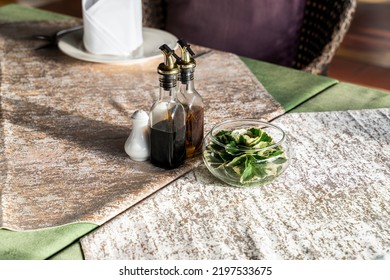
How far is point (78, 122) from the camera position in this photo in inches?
46.3

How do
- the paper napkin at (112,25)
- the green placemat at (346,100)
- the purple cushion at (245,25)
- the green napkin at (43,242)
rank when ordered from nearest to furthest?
the green napkin at (43,242) → the green placemat at (346,100) → the paper napkin at (112,25) → the purple cushion at (245,25)

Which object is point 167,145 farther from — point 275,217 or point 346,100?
point 346,100

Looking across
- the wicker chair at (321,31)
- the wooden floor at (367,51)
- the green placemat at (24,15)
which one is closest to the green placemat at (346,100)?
the wicker chair at (321,31)

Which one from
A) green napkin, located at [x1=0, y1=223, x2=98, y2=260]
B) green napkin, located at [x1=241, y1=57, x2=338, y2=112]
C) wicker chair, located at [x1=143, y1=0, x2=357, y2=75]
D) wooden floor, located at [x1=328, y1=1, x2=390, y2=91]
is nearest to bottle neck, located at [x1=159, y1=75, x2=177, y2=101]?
green napkin, located at [x1=0, y1=223, x2=98, y2=260]

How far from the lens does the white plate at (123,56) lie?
1441 mm

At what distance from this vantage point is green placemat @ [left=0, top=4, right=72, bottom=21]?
1847 mm

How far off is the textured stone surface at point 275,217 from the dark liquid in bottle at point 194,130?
0.04 m

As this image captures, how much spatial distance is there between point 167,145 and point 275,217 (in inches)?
8.7

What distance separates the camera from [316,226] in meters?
0.87

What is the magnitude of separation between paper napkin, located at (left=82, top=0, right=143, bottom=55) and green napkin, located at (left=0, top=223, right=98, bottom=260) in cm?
69

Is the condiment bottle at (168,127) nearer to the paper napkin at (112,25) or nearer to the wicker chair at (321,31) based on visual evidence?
the paper napkin at (112,25)

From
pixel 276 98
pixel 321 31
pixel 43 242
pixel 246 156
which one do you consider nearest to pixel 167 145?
pixel 246 156

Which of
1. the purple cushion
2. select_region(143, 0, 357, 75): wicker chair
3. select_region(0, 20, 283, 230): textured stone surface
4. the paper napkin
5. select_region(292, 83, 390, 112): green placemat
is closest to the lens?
select_region(0, 20, 283, 230): textured stone surface

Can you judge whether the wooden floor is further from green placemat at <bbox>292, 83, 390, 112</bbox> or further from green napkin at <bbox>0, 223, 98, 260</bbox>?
green napkin at <bbox>0, 223, 98, 260</bbox>
